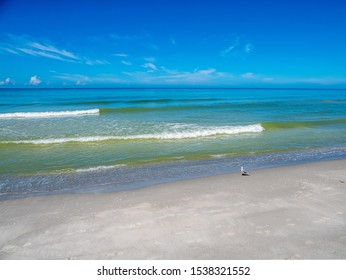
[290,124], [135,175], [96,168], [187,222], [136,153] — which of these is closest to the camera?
[187,222]

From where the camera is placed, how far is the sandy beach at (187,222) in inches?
166

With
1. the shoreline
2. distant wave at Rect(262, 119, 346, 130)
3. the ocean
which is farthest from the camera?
distant wave at Rect(262, 119, 346, 130)

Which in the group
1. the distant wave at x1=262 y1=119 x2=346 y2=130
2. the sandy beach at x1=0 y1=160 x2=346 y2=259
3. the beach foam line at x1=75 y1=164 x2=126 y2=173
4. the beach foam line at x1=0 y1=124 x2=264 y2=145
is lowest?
the sandy beach at x1=0 y1=160 x2=346 y2=259

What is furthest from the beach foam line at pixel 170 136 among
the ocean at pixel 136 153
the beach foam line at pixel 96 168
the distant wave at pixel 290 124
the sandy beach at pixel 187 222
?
the sandy beach at pixel 187 222

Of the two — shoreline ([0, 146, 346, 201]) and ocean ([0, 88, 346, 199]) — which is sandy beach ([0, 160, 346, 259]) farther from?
ocean ([0, 88, 346, 199])

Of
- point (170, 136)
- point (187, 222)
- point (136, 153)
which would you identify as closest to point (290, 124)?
point (170, 136)

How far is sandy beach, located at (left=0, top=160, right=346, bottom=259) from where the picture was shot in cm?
421

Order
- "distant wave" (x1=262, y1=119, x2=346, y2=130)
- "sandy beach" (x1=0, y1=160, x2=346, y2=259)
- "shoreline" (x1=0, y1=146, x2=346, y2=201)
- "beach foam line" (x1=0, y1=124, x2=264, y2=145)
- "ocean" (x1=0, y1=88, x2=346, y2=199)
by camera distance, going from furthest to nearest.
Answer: "distant wave" (x1=262, y1=119, x2=346, y2=130)
"beach foam line" (x1=0, y1=124, x2=264, y2=145)
"ocean" (x1=0, y1=88, x2=346, y2=199)
"shoreline" (x1=0, y1=146, x2=346, y2=201)
"sandy beach" (x1=0, y1=160, x2=346, y2=259)

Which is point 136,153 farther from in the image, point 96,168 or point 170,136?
point 170,136

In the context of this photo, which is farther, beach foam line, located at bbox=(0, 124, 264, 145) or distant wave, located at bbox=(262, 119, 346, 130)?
distant wave, located at bbox=(262, 119, 346, 130)

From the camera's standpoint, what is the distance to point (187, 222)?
5.06 meters

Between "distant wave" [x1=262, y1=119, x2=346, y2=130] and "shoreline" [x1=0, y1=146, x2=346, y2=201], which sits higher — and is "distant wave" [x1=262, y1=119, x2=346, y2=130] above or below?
above

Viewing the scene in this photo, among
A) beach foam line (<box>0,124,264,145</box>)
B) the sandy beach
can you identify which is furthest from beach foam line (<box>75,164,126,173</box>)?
beach foam line (<box>0,124,264,145</box>)
